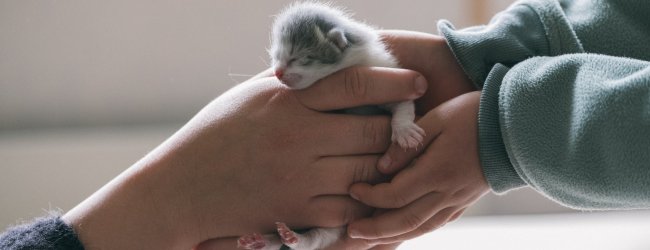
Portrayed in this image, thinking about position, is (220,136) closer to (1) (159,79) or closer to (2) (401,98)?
(2) (401,98)

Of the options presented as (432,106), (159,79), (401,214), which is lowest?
(401,214)

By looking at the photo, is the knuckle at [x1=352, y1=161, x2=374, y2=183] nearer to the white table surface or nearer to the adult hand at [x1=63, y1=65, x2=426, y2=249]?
the adult hand at [x1=63, y1=65, x2=426, y2=249]

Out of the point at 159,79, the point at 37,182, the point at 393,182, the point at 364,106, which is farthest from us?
the point at 159,79

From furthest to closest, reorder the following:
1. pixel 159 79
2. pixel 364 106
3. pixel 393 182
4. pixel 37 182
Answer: pixel 159 79 < pixel 37 182 < pixel 364 106 < pixel 393 182

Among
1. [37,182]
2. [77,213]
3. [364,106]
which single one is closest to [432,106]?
[364,106]

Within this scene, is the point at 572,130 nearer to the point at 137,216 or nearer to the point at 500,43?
the point at 500,43

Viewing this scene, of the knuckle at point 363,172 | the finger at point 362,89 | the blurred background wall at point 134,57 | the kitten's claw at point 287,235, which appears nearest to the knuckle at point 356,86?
the finger at point 362,89

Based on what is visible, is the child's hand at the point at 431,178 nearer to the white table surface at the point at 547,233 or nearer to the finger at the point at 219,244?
the finger at the point at 219,244
